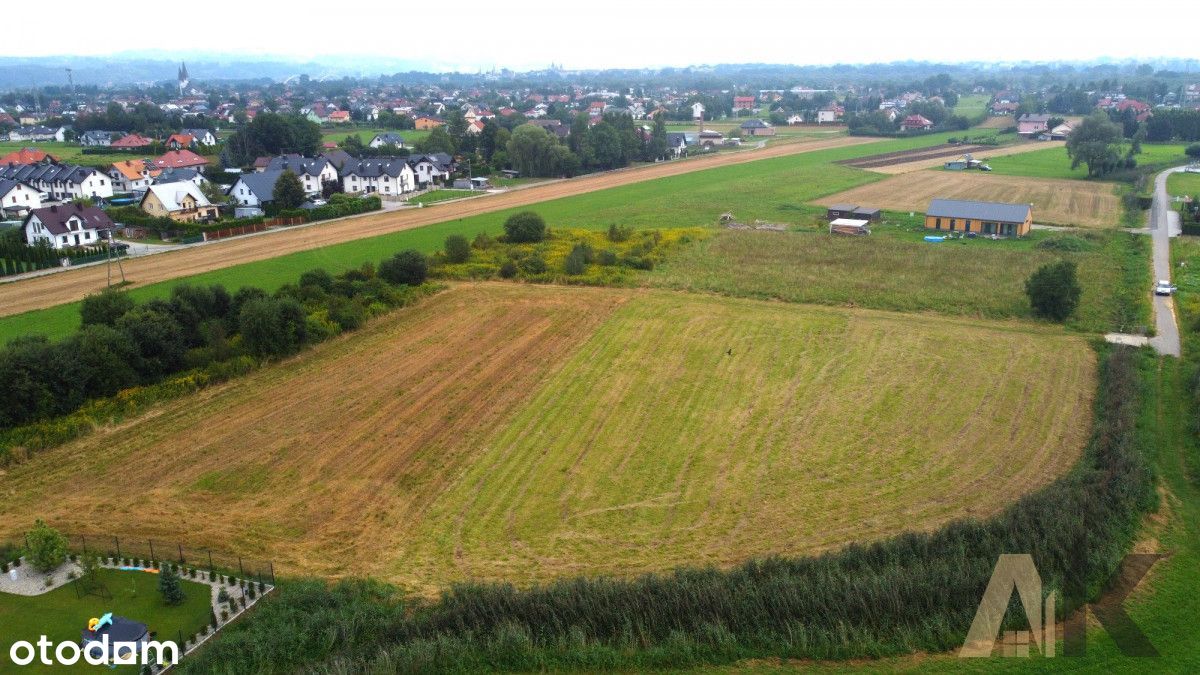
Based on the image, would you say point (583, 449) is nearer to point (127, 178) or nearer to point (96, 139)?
point (127, 178)

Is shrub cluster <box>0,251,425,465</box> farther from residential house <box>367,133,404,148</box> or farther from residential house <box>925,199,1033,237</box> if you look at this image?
residential house <box>367,133,404,148</box>

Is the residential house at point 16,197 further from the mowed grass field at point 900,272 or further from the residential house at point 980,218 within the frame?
the residential house at point 980,218

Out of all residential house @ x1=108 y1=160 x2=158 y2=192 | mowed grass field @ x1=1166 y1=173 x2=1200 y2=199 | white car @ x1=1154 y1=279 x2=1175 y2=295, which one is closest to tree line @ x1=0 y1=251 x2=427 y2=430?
white car @ x1=1154 y1=279 x2=1175 y2=295

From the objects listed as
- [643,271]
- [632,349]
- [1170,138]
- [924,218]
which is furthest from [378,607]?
[1170,138]

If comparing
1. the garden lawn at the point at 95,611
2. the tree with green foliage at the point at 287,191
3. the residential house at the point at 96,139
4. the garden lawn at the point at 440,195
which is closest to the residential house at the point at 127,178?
the tree with green foliage at the point at 287,191

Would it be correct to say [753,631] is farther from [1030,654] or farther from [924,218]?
[924,218]

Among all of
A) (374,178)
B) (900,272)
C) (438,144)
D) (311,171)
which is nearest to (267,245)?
(311,171)
